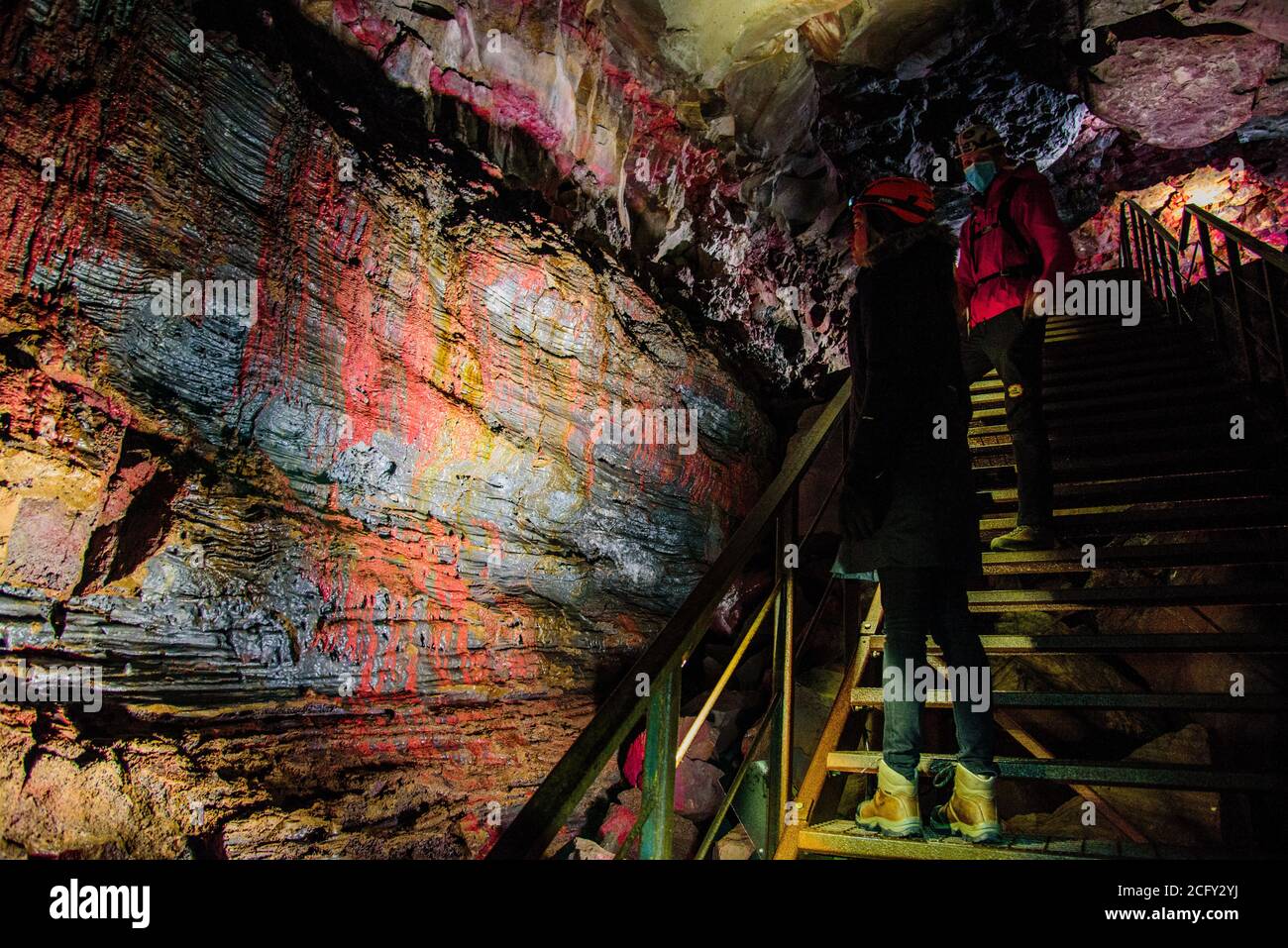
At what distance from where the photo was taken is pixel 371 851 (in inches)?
129

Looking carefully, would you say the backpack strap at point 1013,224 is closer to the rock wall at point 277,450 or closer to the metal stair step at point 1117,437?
the metal stair step at point 1117,437

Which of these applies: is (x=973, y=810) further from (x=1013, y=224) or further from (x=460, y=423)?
(x=460, y=423)

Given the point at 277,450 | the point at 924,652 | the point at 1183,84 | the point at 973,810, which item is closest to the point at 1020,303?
the point at 924,652

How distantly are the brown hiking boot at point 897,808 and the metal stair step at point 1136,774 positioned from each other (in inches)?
10.5

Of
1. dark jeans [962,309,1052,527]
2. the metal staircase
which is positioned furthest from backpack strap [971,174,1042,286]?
the metal staircase

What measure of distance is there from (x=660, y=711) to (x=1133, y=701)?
1892 mm

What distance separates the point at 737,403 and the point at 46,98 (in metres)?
5.11

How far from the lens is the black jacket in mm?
2098

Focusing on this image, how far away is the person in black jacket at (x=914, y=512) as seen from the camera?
6.73 ft

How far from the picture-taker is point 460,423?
14.7 ft

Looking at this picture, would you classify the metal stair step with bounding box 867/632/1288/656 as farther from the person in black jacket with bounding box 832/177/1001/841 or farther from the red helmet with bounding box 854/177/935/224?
the red helmet with bounding box 854/177/935/224

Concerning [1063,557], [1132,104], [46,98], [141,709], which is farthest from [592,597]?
[1132,104]

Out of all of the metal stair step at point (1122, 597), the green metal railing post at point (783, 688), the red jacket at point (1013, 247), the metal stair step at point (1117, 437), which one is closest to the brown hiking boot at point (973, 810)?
the green metal railing post at point (783, 688)
